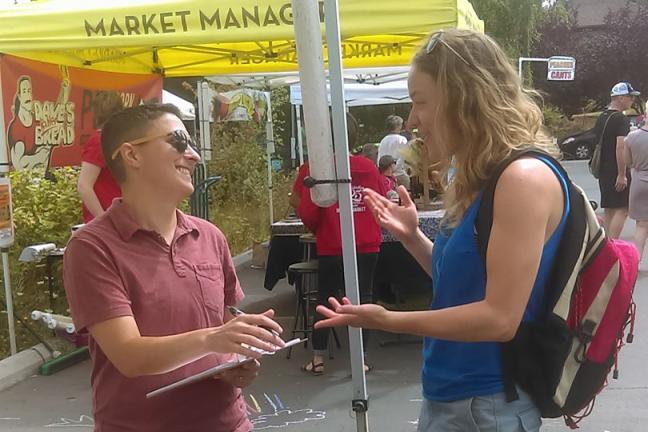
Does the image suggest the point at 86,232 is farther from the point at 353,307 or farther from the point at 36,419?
the point at 36,419

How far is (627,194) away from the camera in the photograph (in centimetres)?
810

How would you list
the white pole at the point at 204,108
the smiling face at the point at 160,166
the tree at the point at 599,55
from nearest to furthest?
the smiling face at the point at 160,166 → the white pole at the point at 204,108 → the tree at the point at 599,55

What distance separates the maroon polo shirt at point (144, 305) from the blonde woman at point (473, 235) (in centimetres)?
33

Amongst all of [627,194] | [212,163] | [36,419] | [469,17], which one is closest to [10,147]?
[36,419]

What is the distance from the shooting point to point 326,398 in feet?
16.0

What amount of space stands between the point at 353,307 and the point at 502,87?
623mm

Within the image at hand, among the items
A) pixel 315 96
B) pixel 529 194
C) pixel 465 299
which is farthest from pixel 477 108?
pixel 315 96

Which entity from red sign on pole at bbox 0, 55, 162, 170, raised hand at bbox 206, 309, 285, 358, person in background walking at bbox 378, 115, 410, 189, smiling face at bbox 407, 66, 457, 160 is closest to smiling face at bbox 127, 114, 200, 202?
raised hand at bbox 206, 309, 285, 358

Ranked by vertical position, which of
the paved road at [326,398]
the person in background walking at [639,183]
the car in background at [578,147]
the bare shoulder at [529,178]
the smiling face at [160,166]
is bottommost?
the paved road at [326,398]

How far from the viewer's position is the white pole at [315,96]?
130 inches

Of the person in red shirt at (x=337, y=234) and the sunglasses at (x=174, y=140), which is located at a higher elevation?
the sunglasses at (x=174, y=140)

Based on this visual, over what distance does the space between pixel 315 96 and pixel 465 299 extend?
183 centimetres

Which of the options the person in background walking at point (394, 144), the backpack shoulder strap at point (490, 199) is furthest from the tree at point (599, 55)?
the backpack shoulder strap at point (490, 199)

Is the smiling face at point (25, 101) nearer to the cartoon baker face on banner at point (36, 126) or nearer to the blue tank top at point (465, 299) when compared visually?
the cartoon baker face on banner at point (36, 126)
